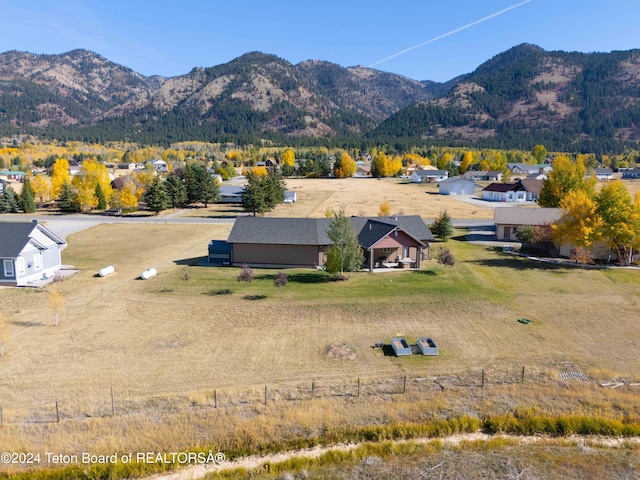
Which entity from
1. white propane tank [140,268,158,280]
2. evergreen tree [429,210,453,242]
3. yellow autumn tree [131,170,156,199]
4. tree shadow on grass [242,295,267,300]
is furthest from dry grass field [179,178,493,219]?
tree shadow on grass [242,295,267,300]

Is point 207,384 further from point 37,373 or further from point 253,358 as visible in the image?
point 37,373

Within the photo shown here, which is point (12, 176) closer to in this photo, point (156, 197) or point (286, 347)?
point (156, 197)

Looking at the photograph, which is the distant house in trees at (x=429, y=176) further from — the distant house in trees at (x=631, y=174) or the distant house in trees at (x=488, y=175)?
the distant house in trees at (x=631, y=174)

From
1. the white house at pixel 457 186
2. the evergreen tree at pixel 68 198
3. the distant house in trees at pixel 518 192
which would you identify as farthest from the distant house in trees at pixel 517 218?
the evergreen tree at pixel 68 198

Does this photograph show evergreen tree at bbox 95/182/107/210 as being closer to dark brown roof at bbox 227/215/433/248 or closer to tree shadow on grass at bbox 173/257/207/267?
tree shadow on grass at bbox 173/257/207/267

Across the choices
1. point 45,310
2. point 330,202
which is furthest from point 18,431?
point 330,202

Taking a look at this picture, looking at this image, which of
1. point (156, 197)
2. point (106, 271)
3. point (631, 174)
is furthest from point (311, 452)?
point (631, 174)
